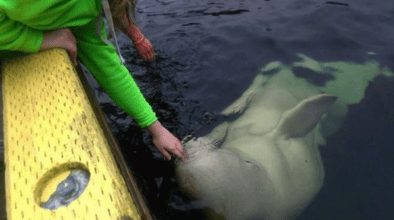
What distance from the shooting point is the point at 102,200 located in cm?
172

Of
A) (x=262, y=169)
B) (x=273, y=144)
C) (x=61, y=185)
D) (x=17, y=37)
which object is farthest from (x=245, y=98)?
(x=61, y=185)

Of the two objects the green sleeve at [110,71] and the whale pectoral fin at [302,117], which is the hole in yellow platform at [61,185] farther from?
the whale pectoral fin at [302,117]

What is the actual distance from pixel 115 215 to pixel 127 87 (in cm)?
156

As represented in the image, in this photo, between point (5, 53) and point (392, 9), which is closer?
point (5, 53)

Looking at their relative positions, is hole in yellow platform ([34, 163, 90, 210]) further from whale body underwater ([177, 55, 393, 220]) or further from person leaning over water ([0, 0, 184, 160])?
whale body underwater ([177, 55, 393, 220])

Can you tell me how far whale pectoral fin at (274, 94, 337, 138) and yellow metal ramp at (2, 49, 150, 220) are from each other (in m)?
2.05

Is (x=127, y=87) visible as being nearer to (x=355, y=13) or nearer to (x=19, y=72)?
(x=19, y=72)

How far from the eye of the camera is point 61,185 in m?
1.85

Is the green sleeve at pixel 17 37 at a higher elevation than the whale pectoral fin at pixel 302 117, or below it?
higher

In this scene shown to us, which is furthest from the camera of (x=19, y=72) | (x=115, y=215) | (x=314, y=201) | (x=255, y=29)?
(x=255, y=29)

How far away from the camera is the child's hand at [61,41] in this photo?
8.98 ft

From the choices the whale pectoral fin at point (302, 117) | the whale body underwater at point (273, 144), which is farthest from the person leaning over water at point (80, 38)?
the whale pectoral fin at point (302, 117)

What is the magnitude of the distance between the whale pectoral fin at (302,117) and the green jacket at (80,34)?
4.26 feet

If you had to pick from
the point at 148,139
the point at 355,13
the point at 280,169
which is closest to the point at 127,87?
the point at 148,139
